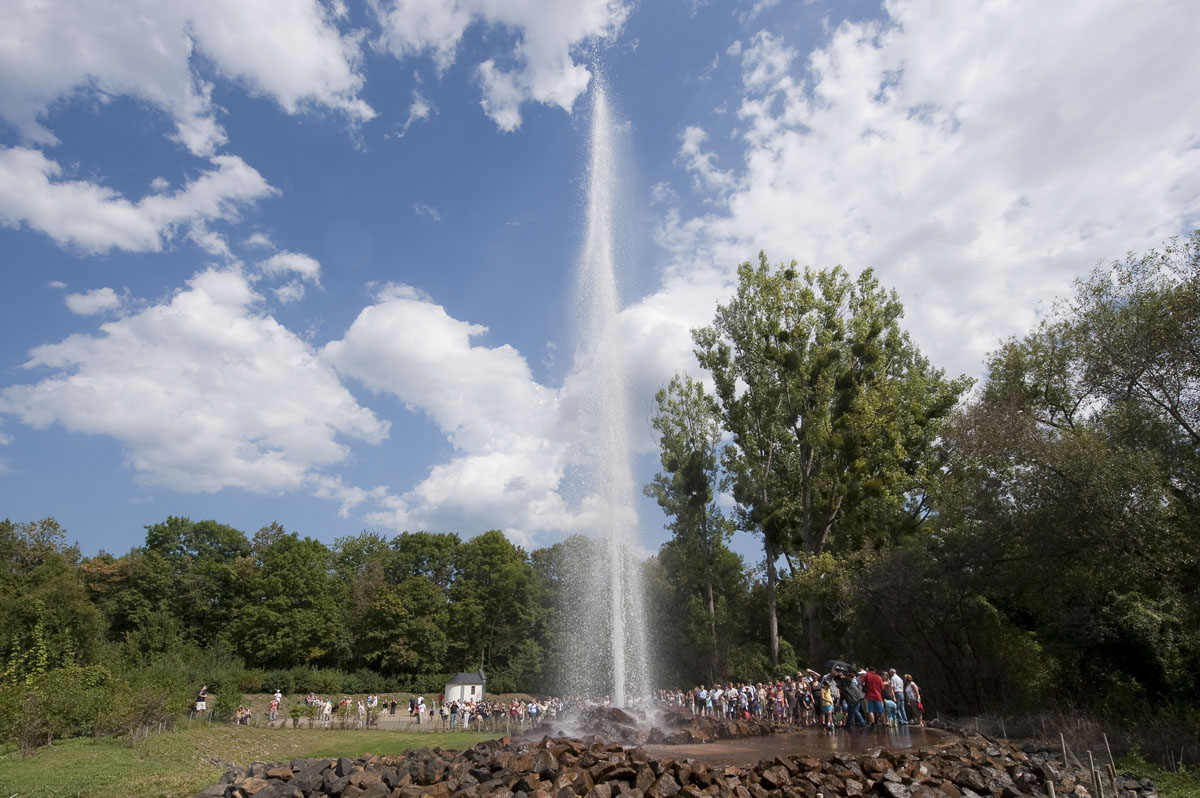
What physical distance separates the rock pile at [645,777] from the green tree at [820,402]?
16.9 m

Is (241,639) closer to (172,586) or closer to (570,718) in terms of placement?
(172,586)

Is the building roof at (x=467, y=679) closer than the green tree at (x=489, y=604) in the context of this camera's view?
Yes

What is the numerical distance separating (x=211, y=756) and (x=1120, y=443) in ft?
94.5

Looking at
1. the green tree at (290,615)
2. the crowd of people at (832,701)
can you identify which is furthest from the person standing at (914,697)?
the green tree at (290,615)

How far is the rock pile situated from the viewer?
1085 centimetres

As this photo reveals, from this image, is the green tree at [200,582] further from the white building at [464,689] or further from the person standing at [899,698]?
the person standing at [899,698]

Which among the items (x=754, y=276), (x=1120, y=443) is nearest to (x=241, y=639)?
(x=754, y=276)

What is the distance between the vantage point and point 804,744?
15234mm

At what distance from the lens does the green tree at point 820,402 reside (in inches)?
1168

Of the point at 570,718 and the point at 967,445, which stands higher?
the point at 967,445

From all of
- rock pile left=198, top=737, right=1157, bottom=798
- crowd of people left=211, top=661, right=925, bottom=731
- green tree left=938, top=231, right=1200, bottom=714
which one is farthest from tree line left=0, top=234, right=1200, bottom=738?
rock pile left=198, top=737, right=1157, bottom=798

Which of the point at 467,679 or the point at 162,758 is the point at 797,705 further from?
the point at 467,679

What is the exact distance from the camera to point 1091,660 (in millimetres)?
22828

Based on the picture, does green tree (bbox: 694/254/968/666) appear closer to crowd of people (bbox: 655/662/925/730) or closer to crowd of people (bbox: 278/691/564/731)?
crowd of people (bbox: 655/662/925/730)
